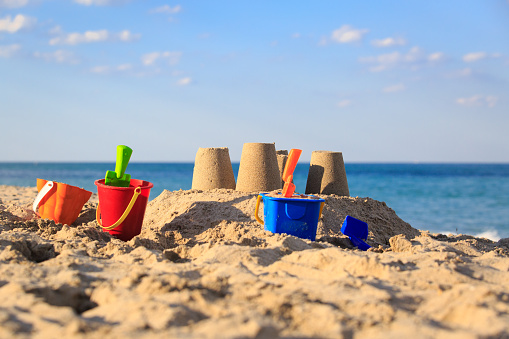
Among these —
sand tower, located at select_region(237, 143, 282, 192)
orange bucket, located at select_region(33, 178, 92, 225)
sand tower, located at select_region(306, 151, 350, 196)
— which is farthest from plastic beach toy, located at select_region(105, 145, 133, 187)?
sand tower, located at select_region(306, 151, 350, 196)

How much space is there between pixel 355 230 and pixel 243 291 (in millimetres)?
2112

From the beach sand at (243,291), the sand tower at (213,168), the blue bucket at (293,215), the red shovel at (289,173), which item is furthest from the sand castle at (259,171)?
the beach sand at (243,291)

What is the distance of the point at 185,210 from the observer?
4.45 m

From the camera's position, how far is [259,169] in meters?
4.87

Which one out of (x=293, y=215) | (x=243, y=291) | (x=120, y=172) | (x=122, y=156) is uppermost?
(x=122, y=156)

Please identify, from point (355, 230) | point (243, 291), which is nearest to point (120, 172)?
point (355, 230)

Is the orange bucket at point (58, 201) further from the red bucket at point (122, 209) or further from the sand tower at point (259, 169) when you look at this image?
the sand tower at point (259, 169)

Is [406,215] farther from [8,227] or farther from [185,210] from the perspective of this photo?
[8,227]

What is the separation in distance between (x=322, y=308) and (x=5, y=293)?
4.72ft

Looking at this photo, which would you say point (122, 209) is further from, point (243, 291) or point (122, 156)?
point (243, 291)

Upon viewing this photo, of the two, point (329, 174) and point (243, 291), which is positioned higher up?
point (329, 174)

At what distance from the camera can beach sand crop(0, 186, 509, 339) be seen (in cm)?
161

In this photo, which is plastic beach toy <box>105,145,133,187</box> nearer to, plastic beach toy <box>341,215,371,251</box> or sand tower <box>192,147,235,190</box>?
sand tower <box>192,147,235,190</box>

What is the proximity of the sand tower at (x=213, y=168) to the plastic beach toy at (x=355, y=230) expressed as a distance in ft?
6.10
